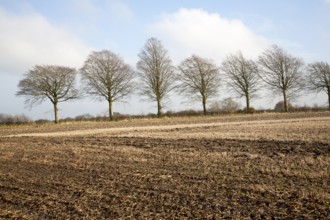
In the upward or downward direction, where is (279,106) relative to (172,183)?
upward

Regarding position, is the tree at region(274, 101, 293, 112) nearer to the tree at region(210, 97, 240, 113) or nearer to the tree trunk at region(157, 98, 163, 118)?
the tree at region(210, 97, 240, 113)

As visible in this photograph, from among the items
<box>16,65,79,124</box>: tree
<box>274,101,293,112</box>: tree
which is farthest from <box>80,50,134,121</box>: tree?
<box>274,101,293,112</box>: tree

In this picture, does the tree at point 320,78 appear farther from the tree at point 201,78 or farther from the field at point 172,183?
the field at point 172,183

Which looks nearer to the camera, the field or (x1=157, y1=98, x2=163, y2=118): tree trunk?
the field

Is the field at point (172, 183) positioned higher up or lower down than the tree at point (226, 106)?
lower down

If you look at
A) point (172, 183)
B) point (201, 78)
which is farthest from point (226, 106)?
point (172, 183)

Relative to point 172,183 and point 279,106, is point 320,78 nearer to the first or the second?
point 279,106

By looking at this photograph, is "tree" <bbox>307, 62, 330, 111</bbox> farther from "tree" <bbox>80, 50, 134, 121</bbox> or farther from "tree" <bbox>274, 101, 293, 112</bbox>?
"tree" <bbox>80, 50, 134, 121</bbox>

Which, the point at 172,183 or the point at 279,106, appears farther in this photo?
the point at 279,106

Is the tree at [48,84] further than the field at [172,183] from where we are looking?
Yes

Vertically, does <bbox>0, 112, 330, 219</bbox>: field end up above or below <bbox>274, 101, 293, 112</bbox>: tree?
below

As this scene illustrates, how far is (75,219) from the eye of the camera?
6512 mm

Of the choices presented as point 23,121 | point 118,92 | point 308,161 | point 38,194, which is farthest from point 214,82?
point 38,194

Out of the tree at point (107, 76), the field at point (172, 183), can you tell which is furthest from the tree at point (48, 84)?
the field at point (172, 183)
